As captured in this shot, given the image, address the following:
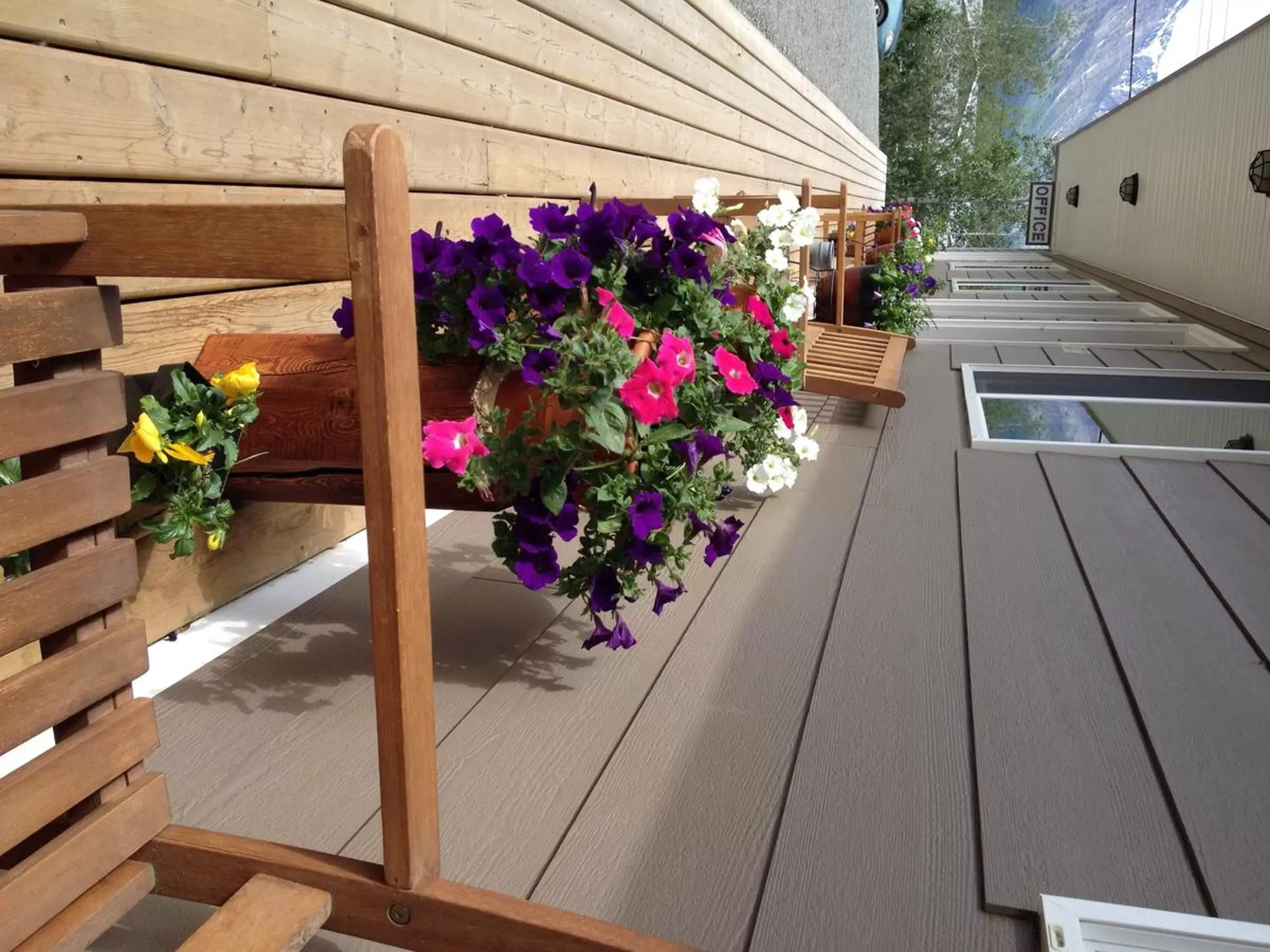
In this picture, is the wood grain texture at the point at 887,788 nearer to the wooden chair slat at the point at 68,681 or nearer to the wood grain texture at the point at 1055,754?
the wood grain texture at the point at 1055,754

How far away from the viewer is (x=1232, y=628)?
1.65 m

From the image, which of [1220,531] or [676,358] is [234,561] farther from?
[1220,531]

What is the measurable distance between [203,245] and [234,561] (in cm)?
107

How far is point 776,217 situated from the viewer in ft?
6.44

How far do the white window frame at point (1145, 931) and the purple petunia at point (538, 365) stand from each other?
31.9 inches

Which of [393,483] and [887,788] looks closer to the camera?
[393,483]

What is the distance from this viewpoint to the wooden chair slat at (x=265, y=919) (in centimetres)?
82

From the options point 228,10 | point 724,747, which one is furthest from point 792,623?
point 228,10

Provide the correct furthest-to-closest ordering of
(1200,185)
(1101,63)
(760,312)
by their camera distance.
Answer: (1101,63), (1200,185), (760,312)

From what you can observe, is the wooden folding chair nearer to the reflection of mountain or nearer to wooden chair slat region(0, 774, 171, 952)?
wooden chair slat region(0, 774, 171, 952)

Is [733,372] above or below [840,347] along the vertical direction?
above

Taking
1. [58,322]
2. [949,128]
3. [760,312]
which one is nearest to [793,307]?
[760,312]

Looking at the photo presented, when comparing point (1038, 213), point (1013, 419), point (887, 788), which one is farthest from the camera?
point (1038, 213)

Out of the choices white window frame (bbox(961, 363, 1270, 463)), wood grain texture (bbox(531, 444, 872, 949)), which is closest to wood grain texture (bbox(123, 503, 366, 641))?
wood grain texture (bbox(531, 444, 872, 949))
